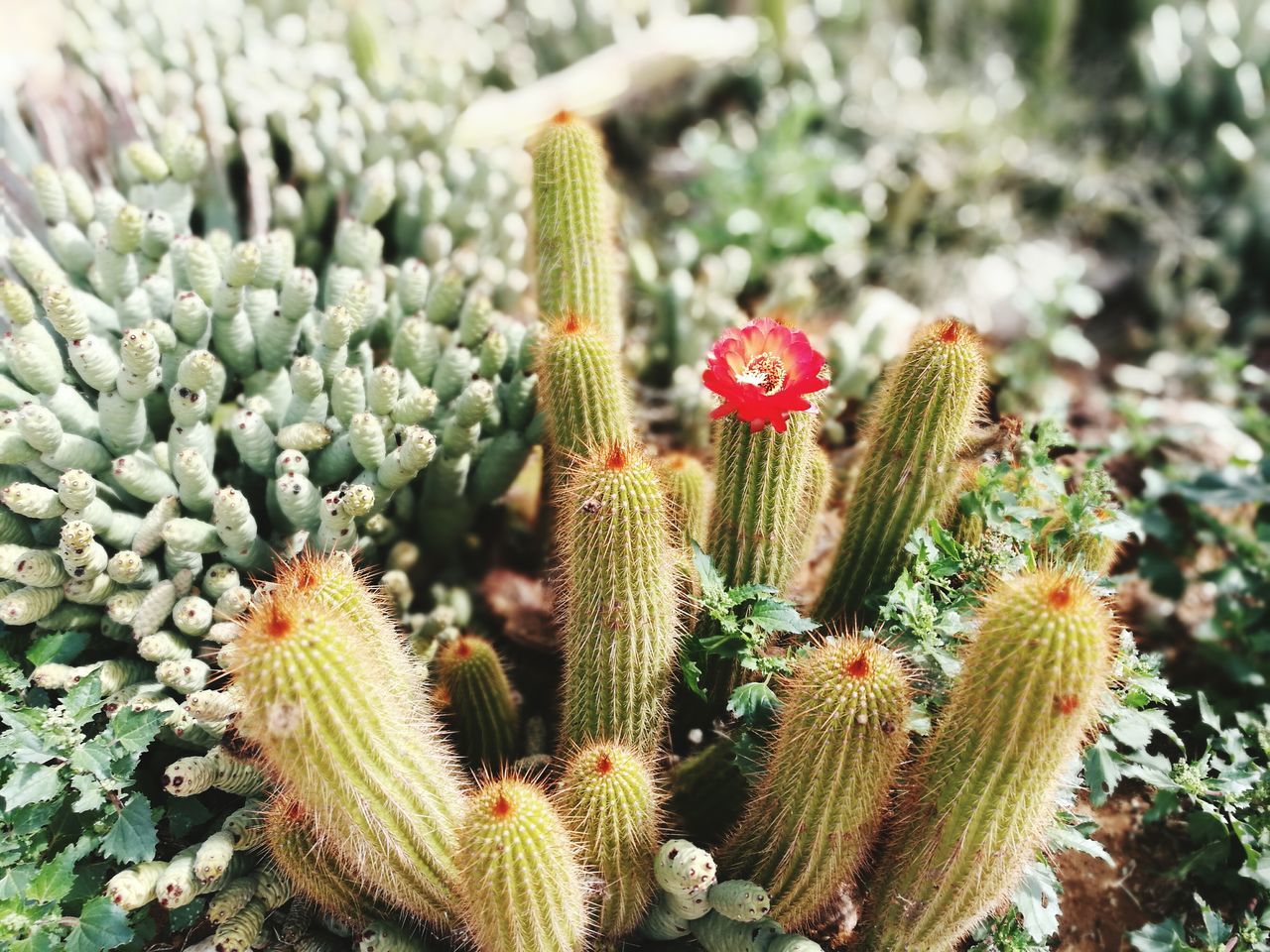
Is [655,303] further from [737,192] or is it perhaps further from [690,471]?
[690,471]

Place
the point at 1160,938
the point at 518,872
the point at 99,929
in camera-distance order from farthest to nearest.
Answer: the point at 1160,938, the point at 99,929, the point at 518,872

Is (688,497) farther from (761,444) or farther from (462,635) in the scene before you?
(462,635)

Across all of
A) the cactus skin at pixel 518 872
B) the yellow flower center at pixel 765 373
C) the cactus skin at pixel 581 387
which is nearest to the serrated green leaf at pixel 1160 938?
the cactus skin at pixel 518 872

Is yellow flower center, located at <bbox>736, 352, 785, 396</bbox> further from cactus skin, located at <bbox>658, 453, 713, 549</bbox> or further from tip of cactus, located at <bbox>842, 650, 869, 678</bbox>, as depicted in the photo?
tip of cactus, located at <bbox>842, 650, 869, 678</bbox>

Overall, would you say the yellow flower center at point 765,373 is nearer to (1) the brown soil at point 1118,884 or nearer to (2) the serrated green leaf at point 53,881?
(1) the brown soil at point 1118,884

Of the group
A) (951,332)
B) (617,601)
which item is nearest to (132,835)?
(617,601)
